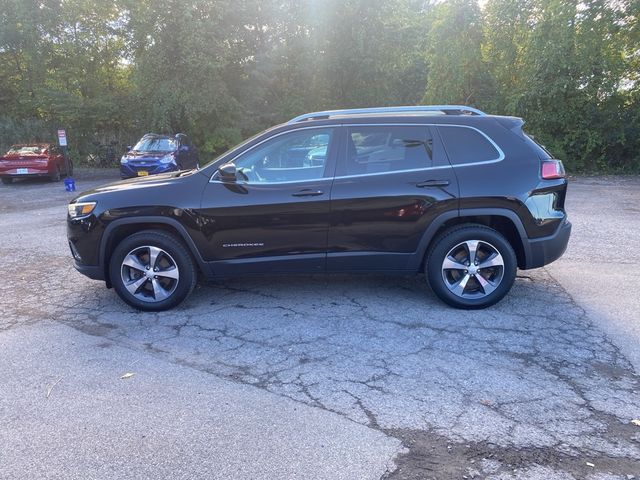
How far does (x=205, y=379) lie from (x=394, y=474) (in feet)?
5.31

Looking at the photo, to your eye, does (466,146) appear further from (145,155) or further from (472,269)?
(145,155)

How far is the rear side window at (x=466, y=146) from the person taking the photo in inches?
193

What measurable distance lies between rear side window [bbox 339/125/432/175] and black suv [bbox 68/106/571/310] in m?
0.01

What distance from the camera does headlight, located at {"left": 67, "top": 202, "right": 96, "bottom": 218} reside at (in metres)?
5.04

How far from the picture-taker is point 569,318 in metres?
4.69

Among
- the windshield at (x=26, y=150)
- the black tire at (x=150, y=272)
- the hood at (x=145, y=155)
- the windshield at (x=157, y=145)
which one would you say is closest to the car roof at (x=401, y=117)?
the black tire at (x=150, y=272)

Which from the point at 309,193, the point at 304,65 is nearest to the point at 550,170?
the point at 309,193

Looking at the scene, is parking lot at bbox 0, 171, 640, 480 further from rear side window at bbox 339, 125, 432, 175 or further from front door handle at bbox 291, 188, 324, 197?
rear side window at bbox 339, 125, 432, 175

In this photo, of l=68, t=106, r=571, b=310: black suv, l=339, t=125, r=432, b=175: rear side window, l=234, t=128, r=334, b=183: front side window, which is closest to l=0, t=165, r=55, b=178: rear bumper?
l=68, t=106, r=571, b=310: black suv

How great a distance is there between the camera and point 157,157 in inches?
596

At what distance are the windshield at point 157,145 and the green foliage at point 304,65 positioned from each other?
4.24 metres

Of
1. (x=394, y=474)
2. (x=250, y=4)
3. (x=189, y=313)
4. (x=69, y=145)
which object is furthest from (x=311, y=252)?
(x=69, y=145)

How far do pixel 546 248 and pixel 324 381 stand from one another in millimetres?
2620

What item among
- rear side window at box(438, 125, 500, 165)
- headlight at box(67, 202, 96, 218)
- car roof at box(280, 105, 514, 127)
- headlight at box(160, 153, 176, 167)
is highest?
car roof at box(280, 105, 514, 127)
